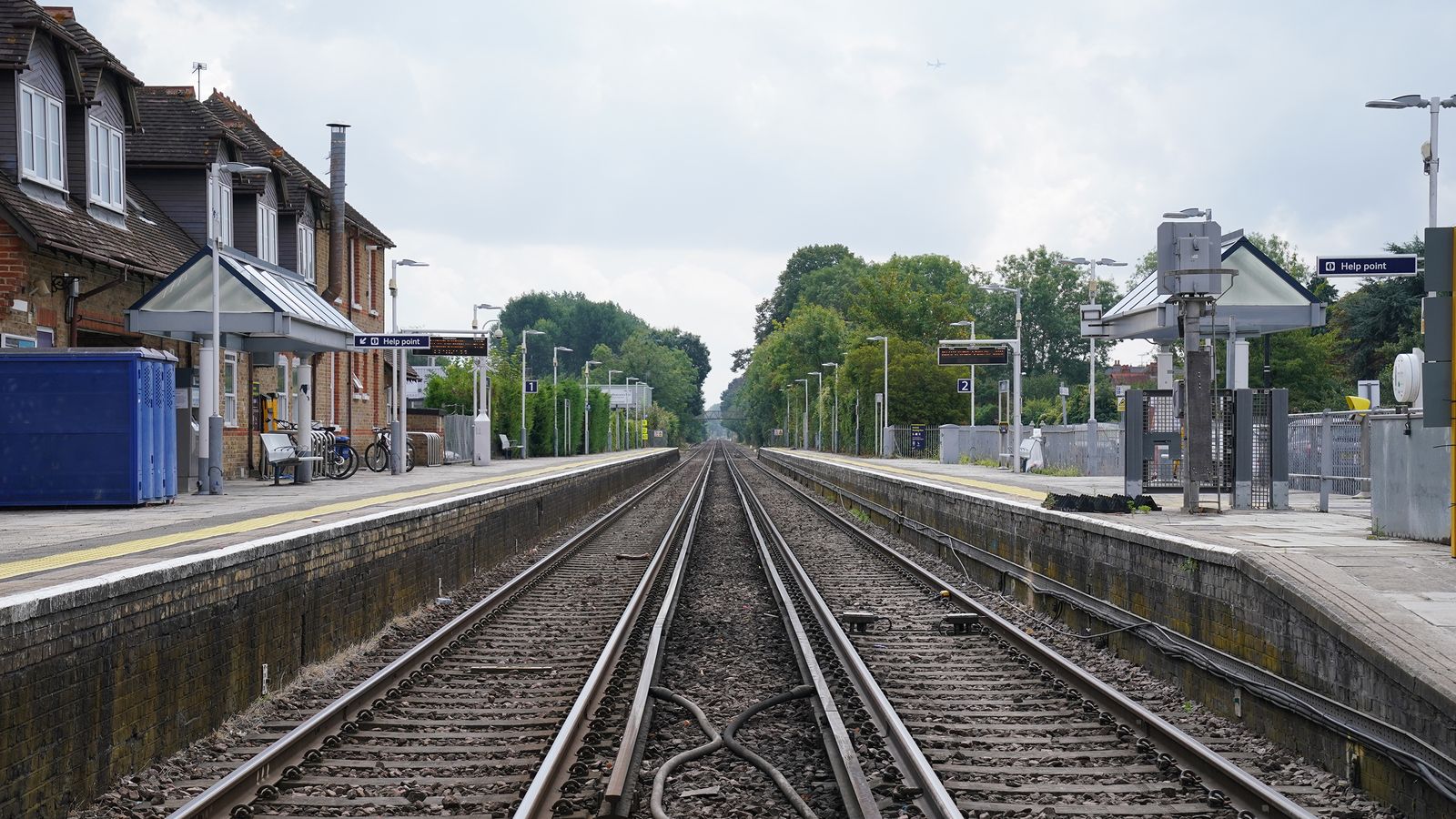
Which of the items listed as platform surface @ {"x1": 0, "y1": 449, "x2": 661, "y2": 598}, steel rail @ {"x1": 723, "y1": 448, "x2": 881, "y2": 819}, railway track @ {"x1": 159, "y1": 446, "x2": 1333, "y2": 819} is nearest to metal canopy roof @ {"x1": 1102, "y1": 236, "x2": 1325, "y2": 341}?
railway track @ {"x1": 159, "y1": 446, "x2": 1333, "y2": 819}

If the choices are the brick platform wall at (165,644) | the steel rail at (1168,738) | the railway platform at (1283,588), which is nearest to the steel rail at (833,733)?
the steel rail at (1168,738)

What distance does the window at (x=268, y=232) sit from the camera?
29.0 meters

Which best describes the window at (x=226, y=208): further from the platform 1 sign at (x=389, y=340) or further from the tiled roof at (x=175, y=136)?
the platform 1 sign at (x=389, y=340)

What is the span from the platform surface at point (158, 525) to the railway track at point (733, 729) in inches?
73.2

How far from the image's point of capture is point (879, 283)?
77812 millimetres

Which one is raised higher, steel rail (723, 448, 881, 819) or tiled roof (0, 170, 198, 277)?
tiled roof (0, 170, 198, 277)

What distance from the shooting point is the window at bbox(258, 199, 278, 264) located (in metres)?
29.0

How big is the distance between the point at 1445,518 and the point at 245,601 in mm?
9706

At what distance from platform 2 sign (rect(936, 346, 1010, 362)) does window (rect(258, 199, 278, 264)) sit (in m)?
22.1

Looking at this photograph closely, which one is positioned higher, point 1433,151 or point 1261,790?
point 1433,151

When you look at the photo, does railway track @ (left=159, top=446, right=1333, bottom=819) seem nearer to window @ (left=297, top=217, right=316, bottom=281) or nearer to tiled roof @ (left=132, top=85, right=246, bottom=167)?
tiled roof @ (left=132, top=85, right=246, bottom=167)

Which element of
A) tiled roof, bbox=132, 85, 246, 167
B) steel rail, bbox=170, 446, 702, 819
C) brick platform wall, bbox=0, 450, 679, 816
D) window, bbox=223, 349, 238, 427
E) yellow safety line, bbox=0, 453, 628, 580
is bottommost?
steel rail, bbox=170, 446, 702, 819

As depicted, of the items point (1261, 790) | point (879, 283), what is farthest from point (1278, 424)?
point (879, 283)

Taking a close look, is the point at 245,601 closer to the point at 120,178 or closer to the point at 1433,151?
the point at 120,178
